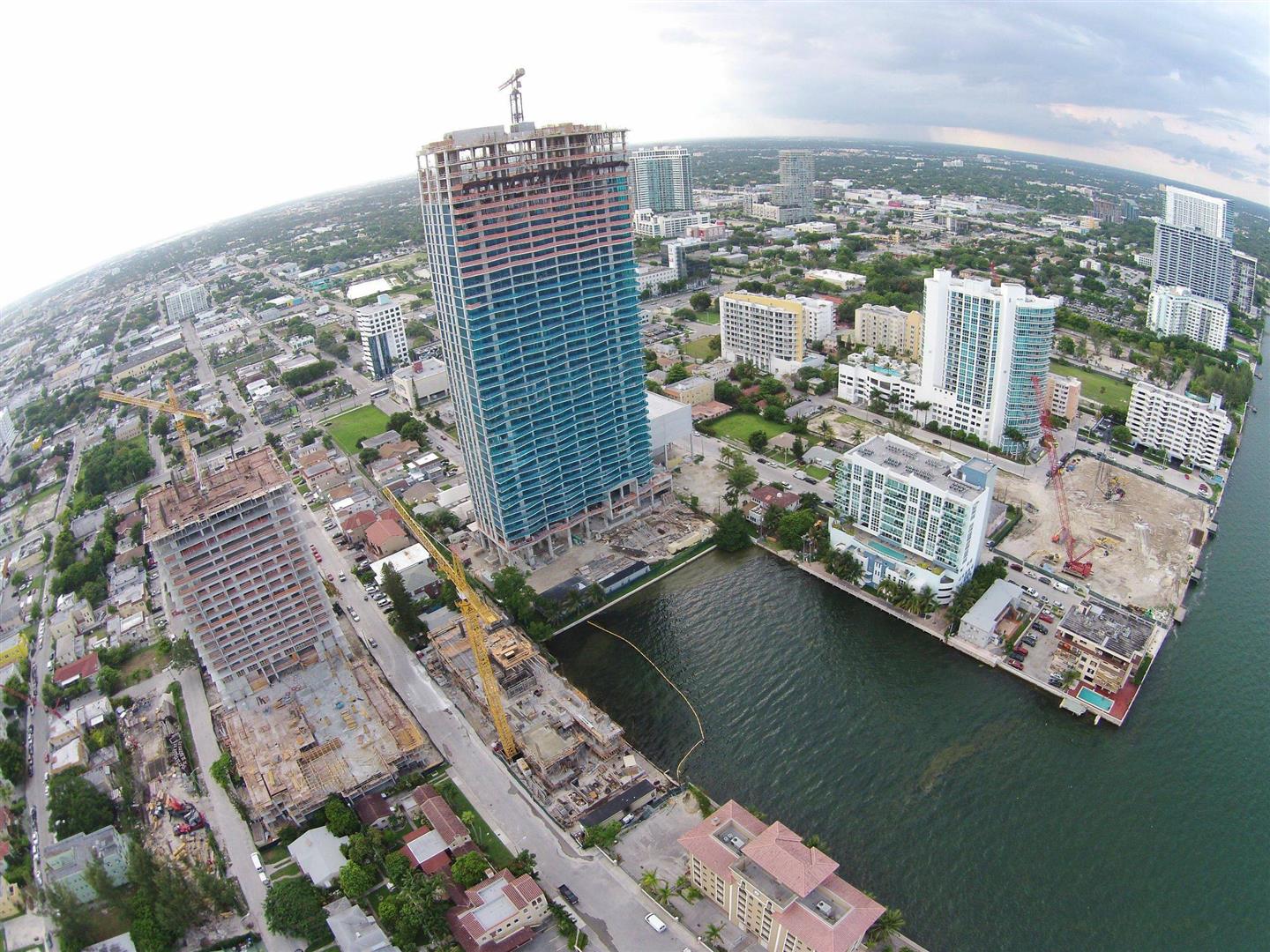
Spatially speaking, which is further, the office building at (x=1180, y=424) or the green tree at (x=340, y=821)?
the office building at (x=1180, y=424)

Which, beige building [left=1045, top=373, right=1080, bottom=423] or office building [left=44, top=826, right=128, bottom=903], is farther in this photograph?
beige building [left=1045, top=373, right=1080, bottom=423]

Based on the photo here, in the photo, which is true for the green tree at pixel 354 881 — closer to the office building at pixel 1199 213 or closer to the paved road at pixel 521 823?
the paved road at pixel 521 823

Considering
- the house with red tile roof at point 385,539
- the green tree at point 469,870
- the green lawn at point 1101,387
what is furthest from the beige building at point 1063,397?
the green tree at point 469,870

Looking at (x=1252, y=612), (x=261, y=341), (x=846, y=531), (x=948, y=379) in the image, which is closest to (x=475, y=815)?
(x=846, y=531)

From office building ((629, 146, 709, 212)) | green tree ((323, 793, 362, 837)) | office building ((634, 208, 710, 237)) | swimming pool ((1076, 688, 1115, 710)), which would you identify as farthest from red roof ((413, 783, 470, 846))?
office building ((629, 146, 709, 212))

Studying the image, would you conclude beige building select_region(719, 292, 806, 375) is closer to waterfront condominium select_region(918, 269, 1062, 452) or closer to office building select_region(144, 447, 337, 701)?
waterfront condominium select_region(918, 269, 1062, 452)
